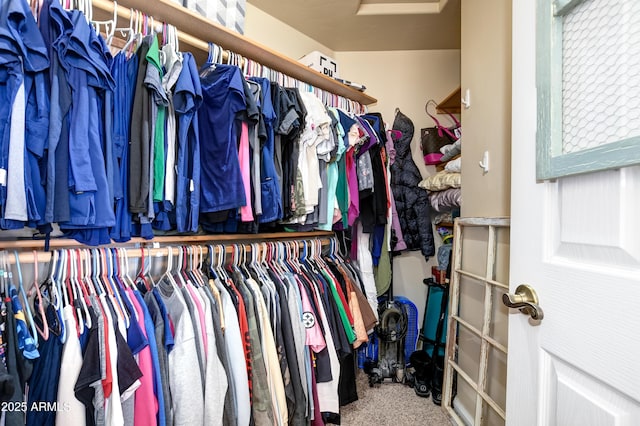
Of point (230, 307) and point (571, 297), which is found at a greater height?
point (571, 297)

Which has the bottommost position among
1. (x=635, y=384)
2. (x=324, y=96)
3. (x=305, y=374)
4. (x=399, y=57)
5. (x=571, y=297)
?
(x=305, y=374)

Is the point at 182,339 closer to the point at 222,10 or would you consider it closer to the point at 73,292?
the point at 73,292

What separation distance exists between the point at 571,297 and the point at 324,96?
183cm

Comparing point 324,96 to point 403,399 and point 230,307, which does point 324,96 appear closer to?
point 230,307

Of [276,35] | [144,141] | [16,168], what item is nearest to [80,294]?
[16,168]

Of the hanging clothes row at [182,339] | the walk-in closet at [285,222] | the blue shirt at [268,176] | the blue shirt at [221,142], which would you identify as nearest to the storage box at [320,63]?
the walk-in closet at [285,222]

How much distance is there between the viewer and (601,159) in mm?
581

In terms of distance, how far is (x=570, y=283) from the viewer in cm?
66

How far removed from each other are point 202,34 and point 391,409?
2314 millimetres

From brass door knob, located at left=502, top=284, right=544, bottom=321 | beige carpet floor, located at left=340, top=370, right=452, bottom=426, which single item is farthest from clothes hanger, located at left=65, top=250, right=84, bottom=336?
beige carpet floor, located at left=340, top=370, right=452, bottom=426

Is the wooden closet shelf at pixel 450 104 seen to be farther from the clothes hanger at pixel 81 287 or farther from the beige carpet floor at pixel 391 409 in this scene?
the clothes hanger at pixel 81 287

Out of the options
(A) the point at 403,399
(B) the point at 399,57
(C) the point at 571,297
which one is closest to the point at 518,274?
(C) the point at 571,297

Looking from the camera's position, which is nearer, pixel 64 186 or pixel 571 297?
pixel 571 297

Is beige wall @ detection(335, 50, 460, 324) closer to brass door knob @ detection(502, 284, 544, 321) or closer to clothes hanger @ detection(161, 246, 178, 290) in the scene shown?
clothes hanger @ detection(161, 246, 178, 290)
